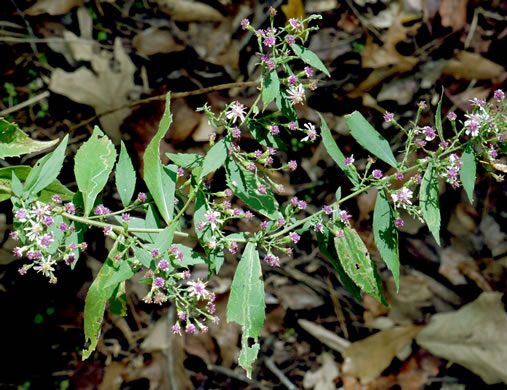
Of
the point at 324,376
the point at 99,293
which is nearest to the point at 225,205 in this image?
the point at 99,293

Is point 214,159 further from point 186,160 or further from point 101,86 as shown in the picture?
point 101,86

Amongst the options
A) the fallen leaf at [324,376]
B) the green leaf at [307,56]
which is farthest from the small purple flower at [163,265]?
the fallen leaf at [324,376]

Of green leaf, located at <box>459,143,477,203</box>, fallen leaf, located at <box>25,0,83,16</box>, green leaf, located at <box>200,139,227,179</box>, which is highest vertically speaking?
fallen leaf, located at <box>25,0,83,16</box>

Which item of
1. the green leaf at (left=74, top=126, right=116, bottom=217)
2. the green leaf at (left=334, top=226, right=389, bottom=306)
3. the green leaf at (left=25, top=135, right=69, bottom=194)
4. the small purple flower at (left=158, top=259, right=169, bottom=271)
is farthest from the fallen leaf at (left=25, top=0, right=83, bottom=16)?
the green leaf at (left=334, top=226, right=389, bottom=306)

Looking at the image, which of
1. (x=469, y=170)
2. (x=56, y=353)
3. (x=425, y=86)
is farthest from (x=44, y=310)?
(x=425, y=86)

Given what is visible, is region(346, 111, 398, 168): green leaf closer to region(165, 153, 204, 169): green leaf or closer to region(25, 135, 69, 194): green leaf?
region(165, 153, 204, 169): green leaf

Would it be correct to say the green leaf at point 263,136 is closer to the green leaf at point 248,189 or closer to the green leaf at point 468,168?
the green leaf at point 248,189
